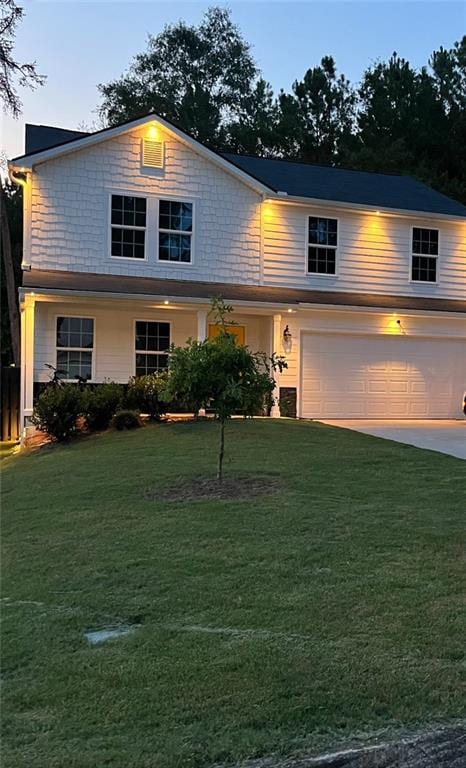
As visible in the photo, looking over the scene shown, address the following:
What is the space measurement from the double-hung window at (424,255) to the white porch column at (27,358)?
33.6ft

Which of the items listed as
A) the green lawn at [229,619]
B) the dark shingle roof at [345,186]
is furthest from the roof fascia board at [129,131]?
the green lawn at [229,619]

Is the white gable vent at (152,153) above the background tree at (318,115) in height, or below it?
below

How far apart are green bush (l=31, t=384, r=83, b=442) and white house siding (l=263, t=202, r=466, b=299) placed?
6.19 metres

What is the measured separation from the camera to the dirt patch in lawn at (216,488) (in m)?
7.55

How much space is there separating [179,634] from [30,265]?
480 inches

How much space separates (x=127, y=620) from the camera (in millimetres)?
4242

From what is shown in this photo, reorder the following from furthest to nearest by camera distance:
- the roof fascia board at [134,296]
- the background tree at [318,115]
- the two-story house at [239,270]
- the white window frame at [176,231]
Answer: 1. the background tree at [318,115]
2. the white window frame at [176,231]
3. the two-story house at [239,270]
4. the roof fascia board at [134,296]

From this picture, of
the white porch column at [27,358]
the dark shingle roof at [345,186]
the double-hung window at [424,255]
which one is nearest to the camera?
the white porch column at [27,358]

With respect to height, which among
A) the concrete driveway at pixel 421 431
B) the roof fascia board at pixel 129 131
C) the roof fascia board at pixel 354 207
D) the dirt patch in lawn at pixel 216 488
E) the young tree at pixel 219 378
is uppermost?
the roof fascia board at pixel 129 131

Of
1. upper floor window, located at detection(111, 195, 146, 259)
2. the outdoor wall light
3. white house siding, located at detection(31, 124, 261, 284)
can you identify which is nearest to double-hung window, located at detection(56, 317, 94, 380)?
white house siding, located at detection(31, 124, 261, 284)

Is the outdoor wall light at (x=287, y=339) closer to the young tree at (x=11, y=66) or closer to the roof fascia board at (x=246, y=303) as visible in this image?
the roof fascia board at (x=246, y=303)

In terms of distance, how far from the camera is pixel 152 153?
620 inches

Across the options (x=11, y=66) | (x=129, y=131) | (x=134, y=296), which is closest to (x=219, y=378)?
(x=134, y=296)

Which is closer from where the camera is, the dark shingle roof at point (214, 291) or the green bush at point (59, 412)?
the green bush at point (59, 412)
